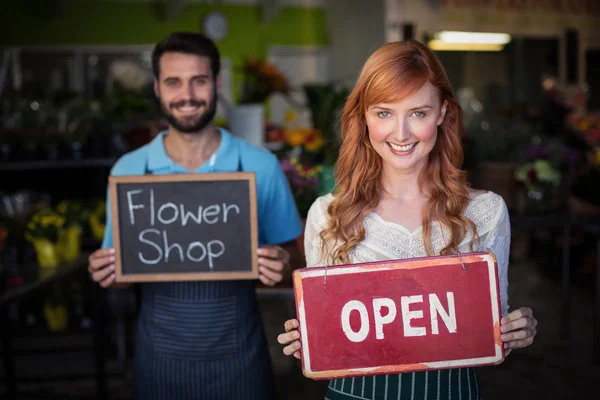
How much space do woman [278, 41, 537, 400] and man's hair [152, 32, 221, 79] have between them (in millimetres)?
600

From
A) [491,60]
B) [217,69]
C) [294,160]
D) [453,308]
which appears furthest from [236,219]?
[491,60]

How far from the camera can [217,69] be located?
2.05 meters

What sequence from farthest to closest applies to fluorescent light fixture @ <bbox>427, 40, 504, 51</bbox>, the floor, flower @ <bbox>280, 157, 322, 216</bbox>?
fluorescent light fixture @ <bbox>427, 40, 504, 51</bbox>, the floor, flower @ <bbox>280, 157, 322, 216</bbox>

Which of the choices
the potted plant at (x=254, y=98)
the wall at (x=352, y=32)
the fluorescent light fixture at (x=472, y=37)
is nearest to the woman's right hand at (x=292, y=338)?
the potted plant at (x=254, y=98)

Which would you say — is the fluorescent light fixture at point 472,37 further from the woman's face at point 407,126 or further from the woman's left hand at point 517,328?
the woman's left hand at point 517,328

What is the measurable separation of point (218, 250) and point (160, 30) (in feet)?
28.3

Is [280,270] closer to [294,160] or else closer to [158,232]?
[158,232]

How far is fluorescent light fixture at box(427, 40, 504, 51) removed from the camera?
9.30m

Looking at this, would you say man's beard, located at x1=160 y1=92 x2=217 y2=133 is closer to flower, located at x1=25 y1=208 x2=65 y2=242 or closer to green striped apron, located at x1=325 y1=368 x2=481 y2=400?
green striped apron, located at x1=325 y1=368 x2=481 y2=400

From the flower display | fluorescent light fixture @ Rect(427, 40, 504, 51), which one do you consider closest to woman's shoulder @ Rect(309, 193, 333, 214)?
the flower display

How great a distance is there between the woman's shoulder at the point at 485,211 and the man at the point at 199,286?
547 mm

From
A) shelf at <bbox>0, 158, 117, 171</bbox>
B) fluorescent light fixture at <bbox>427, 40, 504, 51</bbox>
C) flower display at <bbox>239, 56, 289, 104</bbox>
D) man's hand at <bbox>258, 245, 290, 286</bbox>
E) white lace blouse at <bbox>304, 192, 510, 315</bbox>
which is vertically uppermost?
fluorescent light fixture at <bbox>427, 40, 504, 51</bbox>

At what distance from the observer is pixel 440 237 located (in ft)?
4.86

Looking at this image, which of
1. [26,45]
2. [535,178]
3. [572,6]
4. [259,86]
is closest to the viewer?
[535,178]
